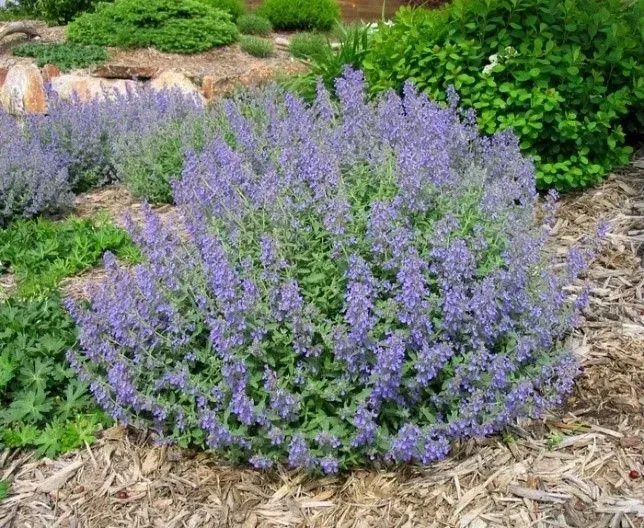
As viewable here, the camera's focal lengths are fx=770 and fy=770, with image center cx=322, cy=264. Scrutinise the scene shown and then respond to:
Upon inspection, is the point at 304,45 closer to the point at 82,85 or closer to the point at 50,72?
the point at 82,85

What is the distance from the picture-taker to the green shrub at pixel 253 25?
10.7 metres

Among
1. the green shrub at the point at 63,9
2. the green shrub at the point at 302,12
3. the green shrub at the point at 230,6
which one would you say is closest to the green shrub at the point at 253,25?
the green shrub at the point at 230,6

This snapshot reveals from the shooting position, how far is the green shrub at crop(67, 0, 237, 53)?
9344 mm

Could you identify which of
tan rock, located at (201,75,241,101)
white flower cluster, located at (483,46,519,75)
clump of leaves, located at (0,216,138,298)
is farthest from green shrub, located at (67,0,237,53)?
white flower cluster, located at (483,46,519,75)

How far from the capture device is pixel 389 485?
263 cm

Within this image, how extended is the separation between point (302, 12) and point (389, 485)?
31.8ft

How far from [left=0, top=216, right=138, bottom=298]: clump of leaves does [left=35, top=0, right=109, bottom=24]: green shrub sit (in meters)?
8.40

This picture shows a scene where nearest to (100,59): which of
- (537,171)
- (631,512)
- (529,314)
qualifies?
(537,171)

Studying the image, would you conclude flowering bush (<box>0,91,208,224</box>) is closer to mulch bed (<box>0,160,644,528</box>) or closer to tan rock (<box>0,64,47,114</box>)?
tan rock (<box>0,64,47,114</box>)

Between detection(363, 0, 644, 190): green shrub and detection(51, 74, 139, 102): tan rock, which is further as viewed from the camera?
detection(51, 74, 139, 102): tan rock

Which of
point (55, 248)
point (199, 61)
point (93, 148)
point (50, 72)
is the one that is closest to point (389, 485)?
point (55, 248)

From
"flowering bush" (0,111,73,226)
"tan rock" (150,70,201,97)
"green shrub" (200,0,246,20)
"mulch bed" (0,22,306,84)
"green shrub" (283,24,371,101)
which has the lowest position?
"mulch bed" (0,22,306,84)

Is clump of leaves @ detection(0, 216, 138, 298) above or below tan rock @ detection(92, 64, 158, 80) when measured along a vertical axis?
above

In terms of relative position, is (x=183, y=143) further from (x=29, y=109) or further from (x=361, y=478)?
(x=29, y=109)
